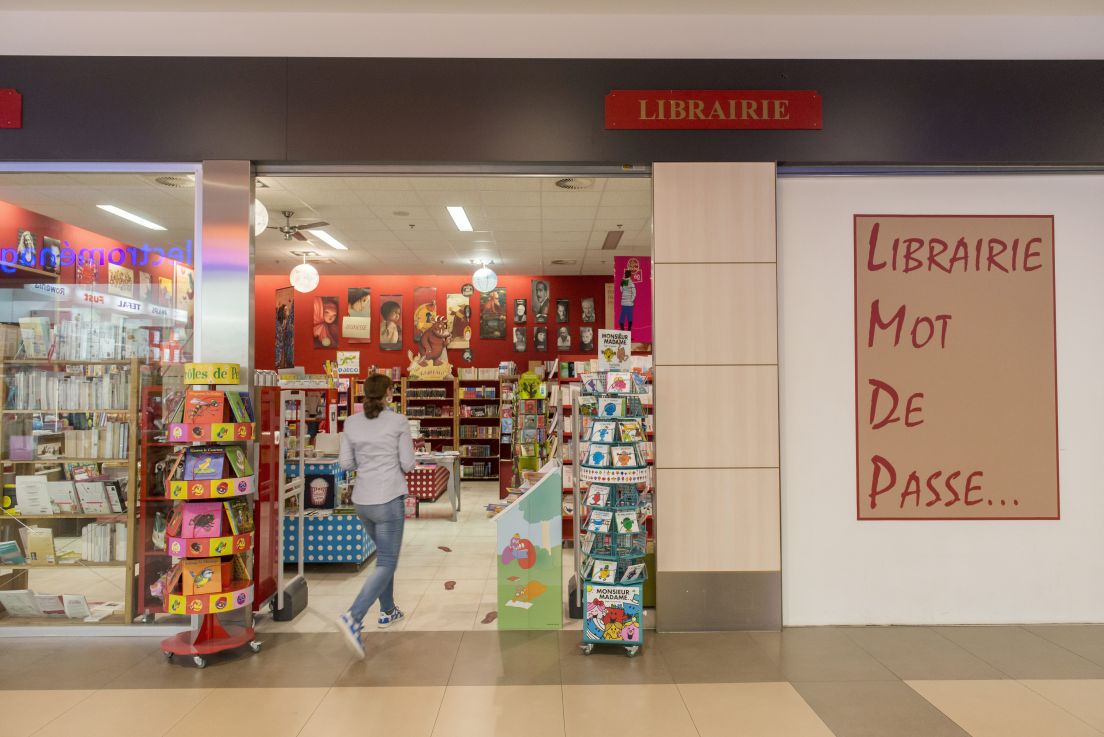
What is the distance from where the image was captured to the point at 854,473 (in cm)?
462

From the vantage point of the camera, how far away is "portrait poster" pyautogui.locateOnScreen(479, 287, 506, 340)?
1319 cm

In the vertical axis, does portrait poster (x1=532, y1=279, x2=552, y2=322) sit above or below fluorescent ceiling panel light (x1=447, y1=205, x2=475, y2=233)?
below

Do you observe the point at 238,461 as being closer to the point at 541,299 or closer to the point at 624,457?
the point at 624,457

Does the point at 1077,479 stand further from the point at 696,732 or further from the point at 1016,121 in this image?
the point at 696,732

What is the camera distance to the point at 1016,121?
456 centimetres

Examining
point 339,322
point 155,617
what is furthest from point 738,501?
point 339,322

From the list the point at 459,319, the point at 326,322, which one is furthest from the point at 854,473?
the point at 326,322

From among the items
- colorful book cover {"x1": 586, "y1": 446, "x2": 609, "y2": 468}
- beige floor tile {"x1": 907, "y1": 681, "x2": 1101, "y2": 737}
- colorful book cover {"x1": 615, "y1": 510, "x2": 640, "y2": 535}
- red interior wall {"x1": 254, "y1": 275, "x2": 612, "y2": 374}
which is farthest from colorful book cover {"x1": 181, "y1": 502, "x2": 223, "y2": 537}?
red interior wall {"x1": 254, "y1": 275, "x2": 612, "y2": 374}

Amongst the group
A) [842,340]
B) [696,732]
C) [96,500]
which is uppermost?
[842,340]

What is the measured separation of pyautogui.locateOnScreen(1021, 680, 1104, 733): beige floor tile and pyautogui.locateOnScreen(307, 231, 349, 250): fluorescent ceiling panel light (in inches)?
348

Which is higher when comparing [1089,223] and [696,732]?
[1089,223]

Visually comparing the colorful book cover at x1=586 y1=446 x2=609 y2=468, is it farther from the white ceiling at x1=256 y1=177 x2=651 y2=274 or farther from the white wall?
the white ceiling at x1=256 y1=177 x2=651 y2=274

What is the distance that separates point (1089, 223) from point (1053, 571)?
2326 mm

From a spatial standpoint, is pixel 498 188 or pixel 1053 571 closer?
pixel 1053 571
